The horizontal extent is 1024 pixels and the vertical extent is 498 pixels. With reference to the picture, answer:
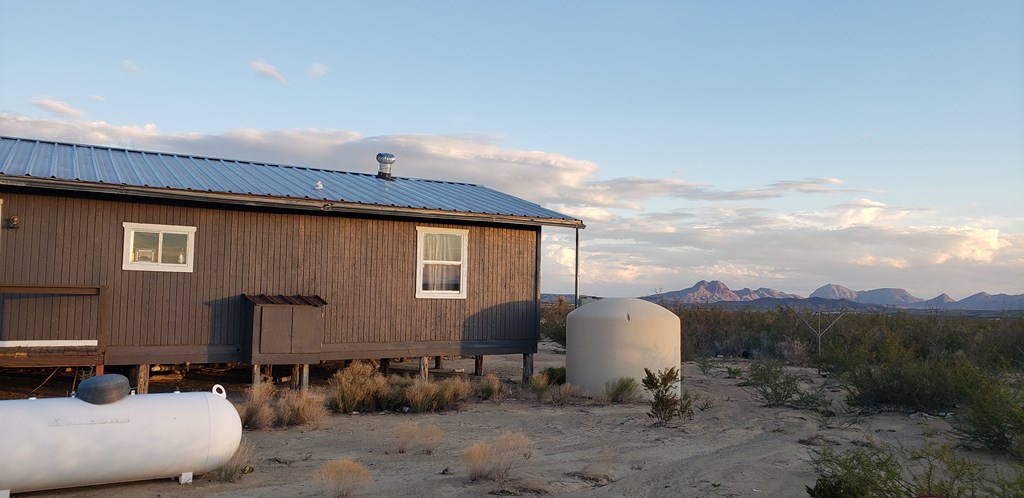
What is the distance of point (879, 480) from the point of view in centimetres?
621

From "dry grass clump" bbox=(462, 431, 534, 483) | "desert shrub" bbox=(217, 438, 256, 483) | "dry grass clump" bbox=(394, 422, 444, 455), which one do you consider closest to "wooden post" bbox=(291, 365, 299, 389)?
"dry grass clump" bbox=(394, 422, 444, 455)

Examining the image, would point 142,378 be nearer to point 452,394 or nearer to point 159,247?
point 159,247

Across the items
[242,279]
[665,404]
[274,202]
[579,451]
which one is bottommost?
[579,451]

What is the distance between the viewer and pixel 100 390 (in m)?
7.36

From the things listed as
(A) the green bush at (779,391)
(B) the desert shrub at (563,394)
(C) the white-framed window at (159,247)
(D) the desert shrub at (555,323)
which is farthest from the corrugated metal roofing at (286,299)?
(D) the desert shrub at (555,323)

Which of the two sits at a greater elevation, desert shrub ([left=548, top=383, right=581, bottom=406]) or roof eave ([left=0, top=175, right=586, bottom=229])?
roof eave ([left=0, top=175, right=586, bottom=229])

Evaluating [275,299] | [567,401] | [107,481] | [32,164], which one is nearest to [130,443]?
[107,481]

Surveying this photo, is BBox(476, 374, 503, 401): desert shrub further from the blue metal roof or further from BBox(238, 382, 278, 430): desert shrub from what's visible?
BBox(238, 382, 278, 430): desert shrub

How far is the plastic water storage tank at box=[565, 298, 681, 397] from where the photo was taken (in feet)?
46.4

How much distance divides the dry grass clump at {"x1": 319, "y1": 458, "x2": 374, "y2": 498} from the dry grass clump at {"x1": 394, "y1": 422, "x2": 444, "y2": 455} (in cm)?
196

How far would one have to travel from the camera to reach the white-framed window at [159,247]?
12465 millimetres

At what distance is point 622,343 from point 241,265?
21.3ft

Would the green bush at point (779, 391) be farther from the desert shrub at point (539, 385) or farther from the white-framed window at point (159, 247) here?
the white-framed window at point (159, 247)

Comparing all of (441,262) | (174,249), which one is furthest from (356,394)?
(174,249)
